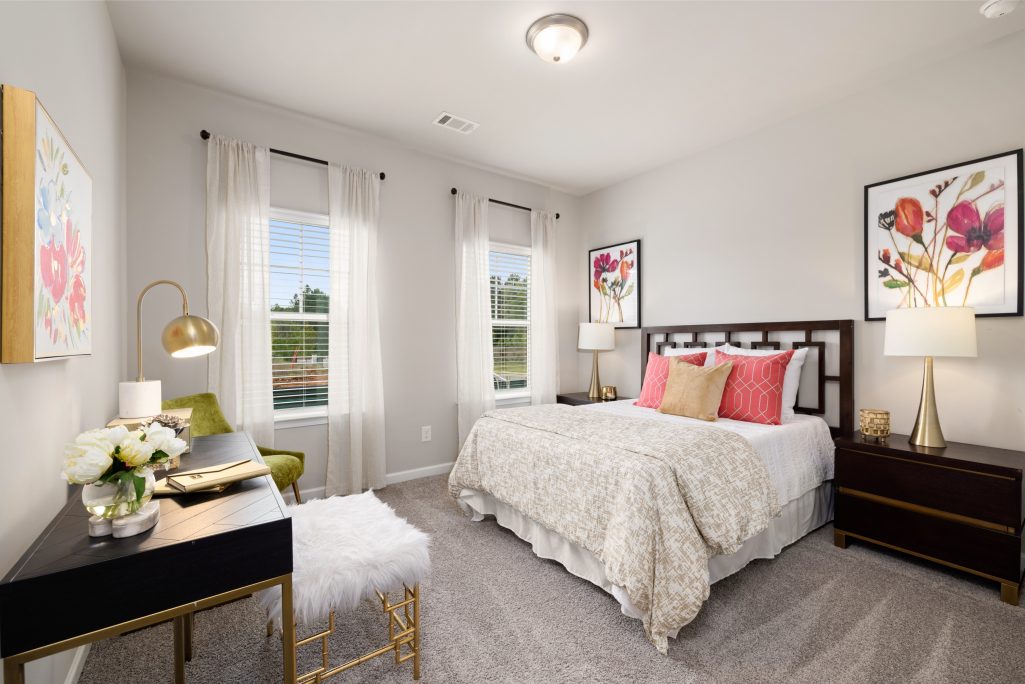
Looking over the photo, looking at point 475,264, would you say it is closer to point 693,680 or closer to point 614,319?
point 614,319

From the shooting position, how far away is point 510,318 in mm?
4605

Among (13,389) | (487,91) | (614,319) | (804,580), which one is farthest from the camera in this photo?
(614,319)

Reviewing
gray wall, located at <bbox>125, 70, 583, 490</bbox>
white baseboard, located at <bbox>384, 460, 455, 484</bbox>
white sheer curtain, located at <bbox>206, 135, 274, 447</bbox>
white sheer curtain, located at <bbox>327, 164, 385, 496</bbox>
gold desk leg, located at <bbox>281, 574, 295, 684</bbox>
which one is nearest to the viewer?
gold desk leg, located at <bbox>281, 574, 295, 684</bbox>

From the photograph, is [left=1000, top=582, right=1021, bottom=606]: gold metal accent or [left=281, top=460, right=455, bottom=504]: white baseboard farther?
[left=281, top=460, right=455, bottom=504]: white baseboard

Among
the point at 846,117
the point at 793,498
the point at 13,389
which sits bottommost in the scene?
the point at 793,498

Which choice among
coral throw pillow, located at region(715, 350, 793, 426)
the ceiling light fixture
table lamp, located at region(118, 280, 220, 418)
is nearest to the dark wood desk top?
table lamp, located at region(118, 280, 220, 418)

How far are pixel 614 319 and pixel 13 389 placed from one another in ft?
14.0

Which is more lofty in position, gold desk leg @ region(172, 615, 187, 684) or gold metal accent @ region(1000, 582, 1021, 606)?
gold desk leg @ region(172, 615, 187, 684)

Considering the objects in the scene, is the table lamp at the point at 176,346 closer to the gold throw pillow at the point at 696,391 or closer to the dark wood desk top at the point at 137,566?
the dark wood desk top at the point at 137,566

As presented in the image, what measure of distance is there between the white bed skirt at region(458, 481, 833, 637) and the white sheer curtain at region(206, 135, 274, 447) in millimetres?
1573

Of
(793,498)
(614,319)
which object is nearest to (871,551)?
(793,498)

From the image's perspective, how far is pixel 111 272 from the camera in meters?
2.32

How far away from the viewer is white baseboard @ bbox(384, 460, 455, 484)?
3.77m

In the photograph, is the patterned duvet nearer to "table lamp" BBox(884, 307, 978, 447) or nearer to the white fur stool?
the white fur stool
